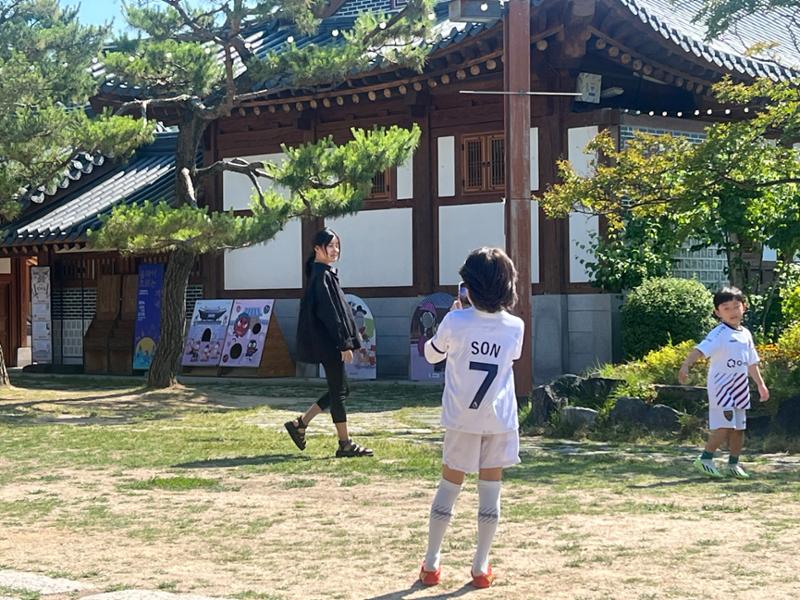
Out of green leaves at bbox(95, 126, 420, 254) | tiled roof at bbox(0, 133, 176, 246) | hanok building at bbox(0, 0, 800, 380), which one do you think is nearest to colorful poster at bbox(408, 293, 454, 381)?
hanok building at bbox(0, 0, 800, 380)

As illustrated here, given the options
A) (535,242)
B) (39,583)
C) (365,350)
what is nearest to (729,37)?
(535,242)

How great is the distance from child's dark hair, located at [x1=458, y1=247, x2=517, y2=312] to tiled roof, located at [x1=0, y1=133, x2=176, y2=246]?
1489cm

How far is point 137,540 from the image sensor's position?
664 centimetres

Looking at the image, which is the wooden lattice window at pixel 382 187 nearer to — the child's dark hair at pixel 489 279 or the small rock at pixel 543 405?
the small rock at pixel 543 405

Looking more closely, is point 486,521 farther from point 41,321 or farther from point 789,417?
point 41,321

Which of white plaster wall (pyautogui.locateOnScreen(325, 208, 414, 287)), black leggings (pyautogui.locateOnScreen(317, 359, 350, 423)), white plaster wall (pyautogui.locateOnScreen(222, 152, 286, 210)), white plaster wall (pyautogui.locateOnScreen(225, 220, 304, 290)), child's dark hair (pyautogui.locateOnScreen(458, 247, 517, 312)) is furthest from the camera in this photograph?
white plaster wall (pyautogui.locateOnScreen(222, 152, 286, 210))

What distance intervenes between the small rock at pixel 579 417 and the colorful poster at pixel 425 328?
6.91m

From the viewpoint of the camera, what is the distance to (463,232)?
1825 centimetres

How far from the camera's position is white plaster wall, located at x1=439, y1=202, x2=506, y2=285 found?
58.9ft

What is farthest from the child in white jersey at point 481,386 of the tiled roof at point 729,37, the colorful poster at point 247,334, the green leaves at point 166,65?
the colorful poster at point 247,334

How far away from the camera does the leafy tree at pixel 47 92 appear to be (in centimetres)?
1468

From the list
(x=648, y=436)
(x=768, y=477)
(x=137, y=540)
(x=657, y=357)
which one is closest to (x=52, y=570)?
(x=137, y=540)

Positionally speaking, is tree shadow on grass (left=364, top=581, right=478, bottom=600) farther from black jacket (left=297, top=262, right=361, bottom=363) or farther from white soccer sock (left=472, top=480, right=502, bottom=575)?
black jacket (left=297, top=262, right=361, bottom=363)

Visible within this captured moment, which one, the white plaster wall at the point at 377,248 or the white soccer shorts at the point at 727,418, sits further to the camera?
the white plaster wall at the point at 377,248
